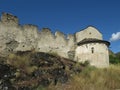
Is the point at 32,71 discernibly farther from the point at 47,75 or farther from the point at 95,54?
the point at 95,54

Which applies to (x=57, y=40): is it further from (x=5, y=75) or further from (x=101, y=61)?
(x=5, y=75)

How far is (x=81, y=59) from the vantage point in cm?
2833

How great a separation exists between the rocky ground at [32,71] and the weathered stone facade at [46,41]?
10.1ft

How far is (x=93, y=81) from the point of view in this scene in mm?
18078

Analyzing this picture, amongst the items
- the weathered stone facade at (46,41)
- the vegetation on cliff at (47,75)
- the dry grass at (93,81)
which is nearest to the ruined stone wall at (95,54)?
the weathered stone facade at (46,41)

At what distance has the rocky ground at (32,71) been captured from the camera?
51.9 feet

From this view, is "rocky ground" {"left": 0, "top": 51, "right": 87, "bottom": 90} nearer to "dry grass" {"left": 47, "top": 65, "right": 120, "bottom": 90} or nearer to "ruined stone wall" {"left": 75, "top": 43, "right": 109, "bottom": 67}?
"dry grass" {"left": 47, "top": 65, "right": 120, "bottom": 90}

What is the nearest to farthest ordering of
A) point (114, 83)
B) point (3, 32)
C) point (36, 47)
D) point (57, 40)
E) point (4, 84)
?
point (4, 84), point (114, 83), point (3, 32), point (36, 47), point (57, 40)

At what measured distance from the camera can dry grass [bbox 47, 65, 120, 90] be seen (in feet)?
53.6

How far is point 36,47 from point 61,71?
7330 mm

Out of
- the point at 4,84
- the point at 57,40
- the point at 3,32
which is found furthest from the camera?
the point at 57,40

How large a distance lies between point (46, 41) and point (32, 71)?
930cm

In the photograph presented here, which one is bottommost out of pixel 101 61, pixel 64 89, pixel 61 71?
pixel 64 89

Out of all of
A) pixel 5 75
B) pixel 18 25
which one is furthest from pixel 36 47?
pixel 5 75
